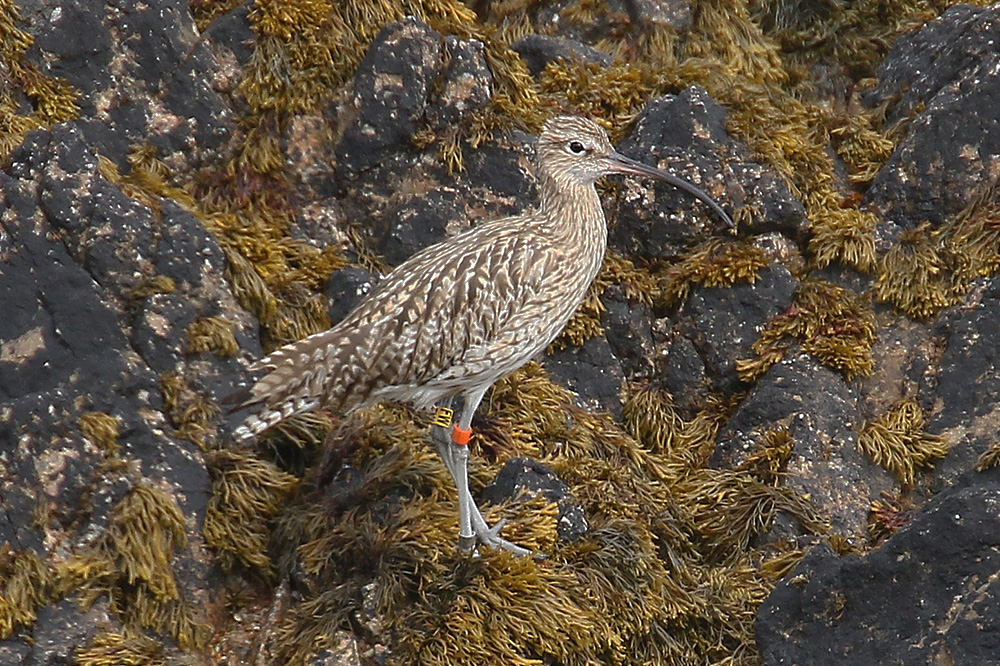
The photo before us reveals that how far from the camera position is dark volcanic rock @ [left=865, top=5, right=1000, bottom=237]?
9414mm

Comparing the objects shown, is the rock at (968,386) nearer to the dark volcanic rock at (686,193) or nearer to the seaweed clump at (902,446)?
the seaweed clump at (902,446)

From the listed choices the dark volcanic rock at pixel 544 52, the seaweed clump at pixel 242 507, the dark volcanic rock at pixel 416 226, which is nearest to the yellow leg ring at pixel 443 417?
the seaweed clump at pixel 242 507

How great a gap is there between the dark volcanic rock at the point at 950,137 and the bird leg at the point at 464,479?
404cm

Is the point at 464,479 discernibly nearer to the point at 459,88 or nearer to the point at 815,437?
the point at 815,437

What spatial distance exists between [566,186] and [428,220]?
148 cm

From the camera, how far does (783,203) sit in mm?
9484

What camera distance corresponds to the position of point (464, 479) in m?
7.42

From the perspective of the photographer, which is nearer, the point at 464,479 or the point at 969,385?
the point at 464,479

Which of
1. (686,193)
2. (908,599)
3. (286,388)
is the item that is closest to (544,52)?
(686,193)

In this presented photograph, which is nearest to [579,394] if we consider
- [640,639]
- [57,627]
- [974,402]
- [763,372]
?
[763,372]

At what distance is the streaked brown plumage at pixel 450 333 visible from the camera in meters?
7.18

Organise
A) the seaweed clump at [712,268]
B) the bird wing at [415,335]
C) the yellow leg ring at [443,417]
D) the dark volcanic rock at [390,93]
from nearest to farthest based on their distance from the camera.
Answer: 1. the bird wing at [415,335]
2. the yellow leg ring at [443,417]
3. the seaweed clump at [712,268]
4. the dark volcanic rock at [390,93]

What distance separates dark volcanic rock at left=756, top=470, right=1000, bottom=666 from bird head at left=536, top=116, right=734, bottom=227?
2.95 metres

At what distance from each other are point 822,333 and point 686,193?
1523 mm
